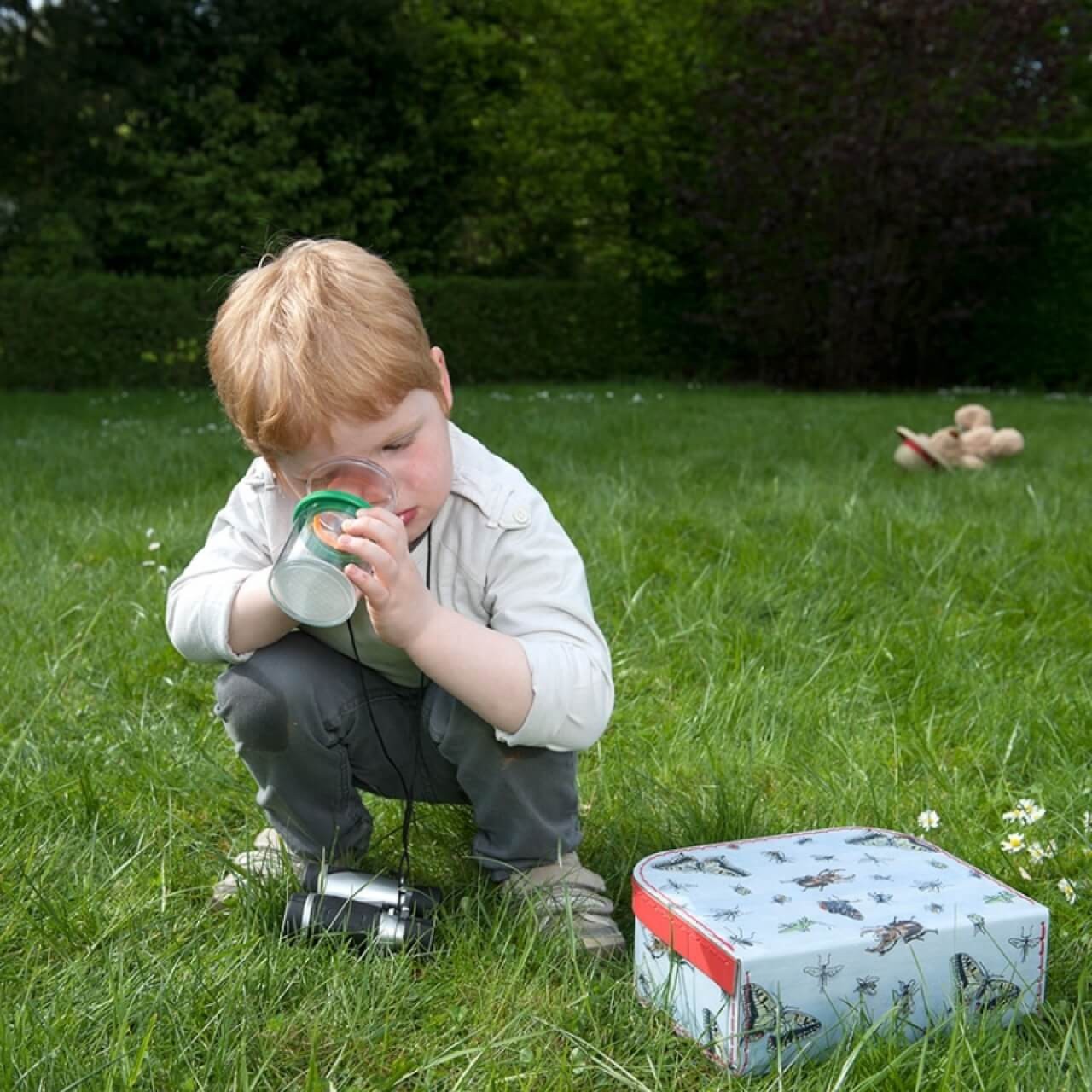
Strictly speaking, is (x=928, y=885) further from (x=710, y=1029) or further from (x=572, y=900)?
(x=572, y=900)

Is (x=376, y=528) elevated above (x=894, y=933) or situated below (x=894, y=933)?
above

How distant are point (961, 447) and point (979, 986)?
4408mm

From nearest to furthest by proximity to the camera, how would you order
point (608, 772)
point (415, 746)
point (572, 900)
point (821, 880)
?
point (821, 880)
point (572, 900)
point (415, 746)
point (608, 772)

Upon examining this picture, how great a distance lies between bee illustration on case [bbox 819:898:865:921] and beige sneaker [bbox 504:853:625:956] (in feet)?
0.98

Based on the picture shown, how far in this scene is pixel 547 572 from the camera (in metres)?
1.76

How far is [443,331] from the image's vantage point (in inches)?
536

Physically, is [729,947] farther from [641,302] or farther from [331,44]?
[331,44]

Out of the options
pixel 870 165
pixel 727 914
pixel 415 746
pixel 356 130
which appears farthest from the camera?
pixel 356 130

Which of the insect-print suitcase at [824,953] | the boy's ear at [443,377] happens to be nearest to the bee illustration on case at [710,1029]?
the insect-print suitcase at [824,953]

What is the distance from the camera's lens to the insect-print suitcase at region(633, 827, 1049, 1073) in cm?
143

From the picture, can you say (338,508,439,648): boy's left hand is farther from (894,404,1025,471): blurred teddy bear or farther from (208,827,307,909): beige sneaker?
(894,404,1025,471): blurred teddy bear

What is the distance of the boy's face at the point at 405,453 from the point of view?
1631mm

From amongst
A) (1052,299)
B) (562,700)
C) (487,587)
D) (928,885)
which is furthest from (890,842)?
(1052,299)

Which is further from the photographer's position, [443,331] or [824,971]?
[443,331]
